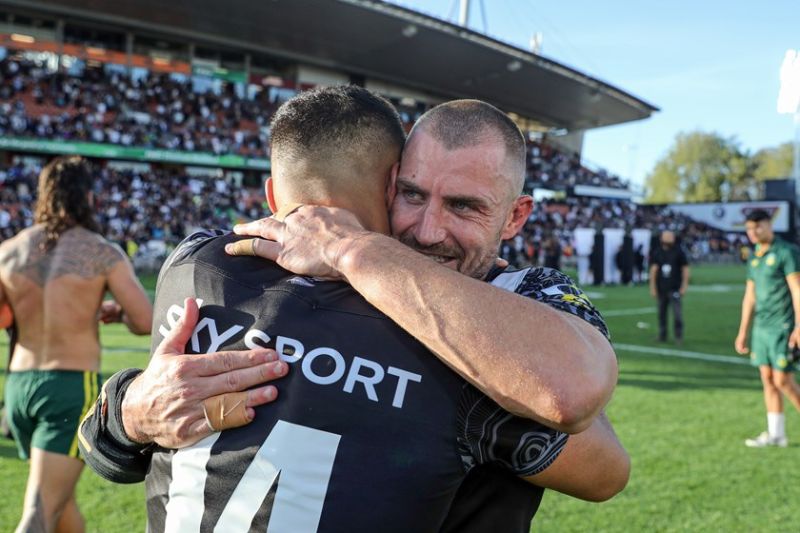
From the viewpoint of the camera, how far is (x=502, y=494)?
162cm

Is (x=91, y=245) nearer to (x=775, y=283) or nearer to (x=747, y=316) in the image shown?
(x=775, y=283)

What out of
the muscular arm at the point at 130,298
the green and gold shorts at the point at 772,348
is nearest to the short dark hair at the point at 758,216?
the green and gold shorts at the point at 772,348

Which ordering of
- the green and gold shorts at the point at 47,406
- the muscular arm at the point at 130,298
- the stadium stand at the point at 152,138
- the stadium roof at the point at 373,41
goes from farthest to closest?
the stadium roof at the point at 373,41
the stadium stand at the point at 152,138
the muscular arm at the point at 130,298
the green and gold shorts at the point at 47,406

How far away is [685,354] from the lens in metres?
11.7

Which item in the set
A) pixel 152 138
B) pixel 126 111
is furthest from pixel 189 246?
pixel 126 111

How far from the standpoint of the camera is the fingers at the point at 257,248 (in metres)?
1.58

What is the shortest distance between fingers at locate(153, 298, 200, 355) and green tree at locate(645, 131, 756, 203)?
284 feet

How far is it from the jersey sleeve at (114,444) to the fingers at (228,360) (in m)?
0.37

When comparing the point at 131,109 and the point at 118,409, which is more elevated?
A: the point at 131,109

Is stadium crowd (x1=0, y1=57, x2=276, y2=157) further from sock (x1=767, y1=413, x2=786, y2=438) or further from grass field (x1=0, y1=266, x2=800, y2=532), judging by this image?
sock (x1=767, y1=413, x2=786, y2=438)

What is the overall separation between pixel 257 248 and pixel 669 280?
496 inches

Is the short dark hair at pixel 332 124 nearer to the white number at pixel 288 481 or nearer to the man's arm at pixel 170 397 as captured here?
the man's arm at pixel 170 397

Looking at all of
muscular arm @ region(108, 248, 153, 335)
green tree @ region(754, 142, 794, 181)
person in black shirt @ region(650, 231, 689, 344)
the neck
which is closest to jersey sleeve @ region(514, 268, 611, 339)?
the neck

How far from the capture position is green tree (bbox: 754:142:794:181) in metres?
77.2
